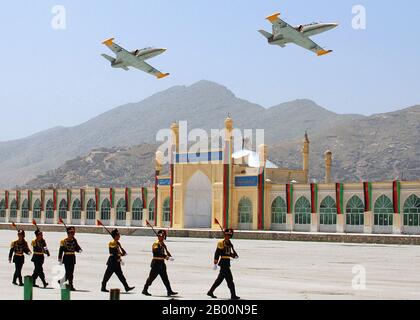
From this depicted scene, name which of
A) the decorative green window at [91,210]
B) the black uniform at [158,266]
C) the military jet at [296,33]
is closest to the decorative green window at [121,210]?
the decorative green window at [91,210]

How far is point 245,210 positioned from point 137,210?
51.5ft

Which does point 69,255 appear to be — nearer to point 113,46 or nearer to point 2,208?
point 113,46

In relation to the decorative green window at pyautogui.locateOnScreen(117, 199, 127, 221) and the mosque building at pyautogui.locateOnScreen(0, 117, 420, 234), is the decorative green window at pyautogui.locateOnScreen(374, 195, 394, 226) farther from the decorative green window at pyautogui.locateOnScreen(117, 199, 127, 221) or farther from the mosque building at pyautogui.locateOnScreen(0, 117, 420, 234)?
the decorative green window at pyautogui.locateOnScreen(117, 199, 127, 221)

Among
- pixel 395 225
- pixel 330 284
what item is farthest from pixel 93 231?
pixel 330 284

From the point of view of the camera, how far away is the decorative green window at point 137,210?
83.5m

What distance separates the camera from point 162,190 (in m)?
80.5

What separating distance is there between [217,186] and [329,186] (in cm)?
1260

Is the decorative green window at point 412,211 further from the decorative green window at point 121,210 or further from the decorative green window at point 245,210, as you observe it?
the decorative green window at point 121,210

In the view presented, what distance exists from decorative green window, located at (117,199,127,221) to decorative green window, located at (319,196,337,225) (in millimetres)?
26712

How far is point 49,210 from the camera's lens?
312 ft

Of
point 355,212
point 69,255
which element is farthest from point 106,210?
point 69,255

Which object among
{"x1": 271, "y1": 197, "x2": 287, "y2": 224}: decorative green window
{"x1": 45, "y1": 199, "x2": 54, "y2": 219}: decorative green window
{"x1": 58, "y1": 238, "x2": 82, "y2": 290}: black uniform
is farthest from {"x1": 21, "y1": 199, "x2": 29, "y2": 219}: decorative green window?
{"x1": 58, "y1": 238, "x2": 82, "y2": 290}: black uniform

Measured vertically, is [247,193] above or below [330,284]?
above
